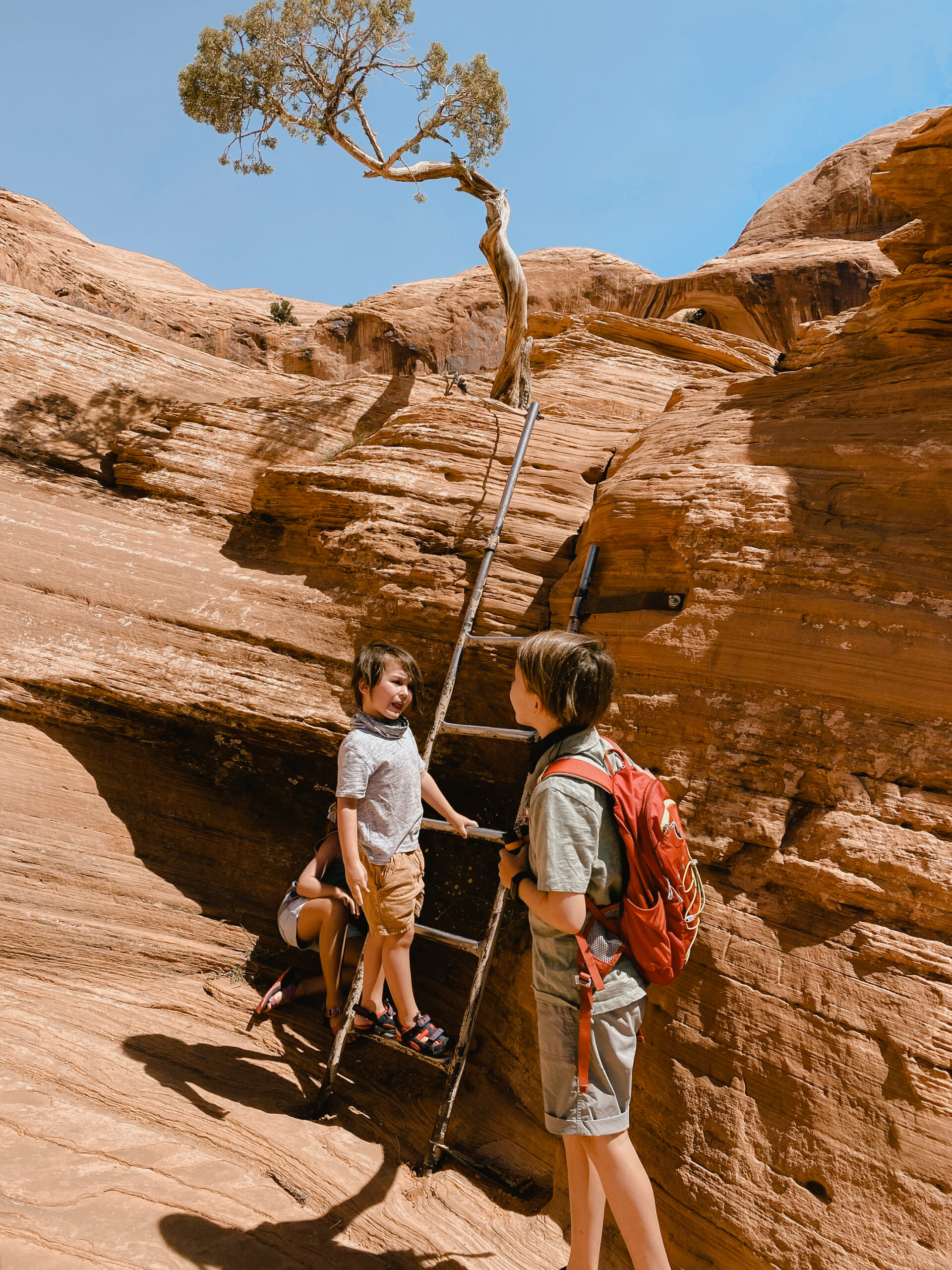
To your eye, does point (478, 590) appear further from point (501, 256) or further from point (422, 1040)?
point (501, 256)

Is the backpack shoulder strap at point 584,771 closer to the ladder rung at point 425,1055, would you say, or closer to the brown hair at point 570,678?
the brown hair at point 570,678

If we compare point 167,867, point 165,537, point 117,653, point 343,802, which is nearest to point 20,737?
point 117,653

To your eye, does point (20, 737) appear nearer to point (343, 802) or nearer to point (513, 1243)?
point (343, 802)

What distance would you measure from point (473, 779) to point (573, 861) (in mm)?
2886

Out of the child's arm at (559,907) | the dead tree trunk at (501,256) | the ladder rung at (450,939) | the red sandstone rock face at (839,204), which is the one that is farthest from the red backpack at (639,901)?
the red sandstone rock face at (839,204)

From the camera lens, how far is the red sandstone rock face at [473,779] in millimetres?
3049

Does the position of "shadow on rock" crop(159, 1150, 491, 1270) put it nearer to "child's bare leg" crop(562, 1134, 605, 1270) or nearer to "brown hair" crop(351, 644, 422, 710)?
"child's bare leg" crop(562, 1134, 605, 1270)

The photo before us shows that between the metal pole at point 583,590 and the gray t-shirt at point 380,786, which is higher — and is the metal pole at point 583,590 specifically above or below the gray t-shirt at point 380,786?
above

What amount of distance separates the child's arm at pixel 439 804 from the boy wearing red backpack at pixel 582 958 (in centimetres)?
123

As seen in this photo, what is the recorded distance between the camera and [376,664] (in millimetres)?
3916

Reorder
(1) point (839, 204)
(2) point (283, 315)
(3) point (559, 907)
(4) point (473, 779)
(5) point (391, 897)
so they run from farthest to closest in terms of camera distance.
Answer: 1. (2) point (283, 315)
2. (1) point (839, 204)
3. (4) point (473, 779)
4. (5) point (391, 897)
5. (3) point (559, 907)

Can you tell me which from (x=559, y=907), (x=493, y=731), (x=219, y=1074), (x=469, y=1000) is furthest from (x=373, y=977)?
(x=559, y=907)

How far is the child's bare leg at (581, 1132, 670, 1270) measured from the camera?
2.41 meters

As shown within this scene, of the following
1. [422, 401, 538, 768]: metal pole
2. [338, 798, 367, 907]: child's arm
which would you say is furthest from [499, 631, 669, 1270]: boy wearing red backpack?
[422, 401, 538, 768]: metal pole
